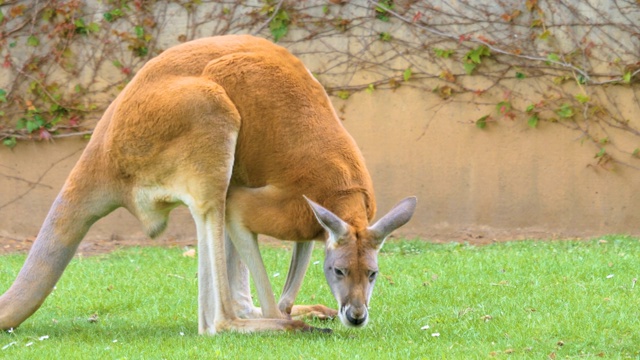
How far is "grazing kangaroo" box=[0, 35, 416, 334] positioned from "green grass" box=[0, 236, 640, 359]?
1.12ft

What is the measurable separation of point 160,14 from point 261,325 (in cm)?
528

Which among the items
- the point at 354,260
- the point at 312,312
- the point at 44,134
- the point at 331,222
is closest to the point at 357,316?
the point at 354,260

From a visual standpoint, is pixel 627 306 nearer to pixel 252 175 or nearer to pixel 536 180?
pixel 252 175

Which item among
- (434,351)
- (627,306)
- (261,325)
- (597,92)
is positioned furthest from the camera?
(597,92)

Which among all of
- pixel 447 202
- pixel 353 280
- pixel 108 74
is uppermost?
pixel 353 280

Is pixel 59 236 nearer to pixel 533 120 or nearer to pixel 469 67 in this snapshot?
pixel 469 67

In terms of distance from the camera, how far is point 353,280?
5.49 metres

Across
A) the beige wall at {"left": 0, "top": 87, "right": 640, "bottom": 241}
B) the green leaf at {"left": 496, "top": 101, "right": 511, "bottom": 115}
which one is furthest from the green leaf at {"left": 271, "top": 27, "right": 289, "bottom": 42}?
the green leaf at {"left": 496, "top": 101, "right": 511, "bottom": 115}

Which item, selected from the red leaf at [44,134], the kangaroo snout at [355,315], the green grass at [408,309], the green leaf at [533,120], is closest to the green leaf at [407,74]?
the green leaf at [533,120]

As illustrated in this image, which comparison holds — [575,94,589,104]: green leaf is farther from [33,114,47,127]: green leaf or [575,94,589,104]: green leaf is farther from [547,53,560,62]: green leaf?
[33,114,47,127]: green leaf

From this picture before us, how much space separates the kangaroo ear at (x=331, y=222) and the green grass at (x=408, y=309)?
23.0 inches

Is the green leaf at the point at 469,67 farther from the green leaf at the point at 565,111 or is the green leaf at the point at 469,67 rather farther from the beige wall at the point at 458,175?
the green leaf at the point at 565,111

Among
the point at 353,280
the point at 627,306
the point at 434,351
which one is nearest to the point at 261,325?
the point at 353,280

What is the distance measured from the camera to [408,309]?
6.57m
